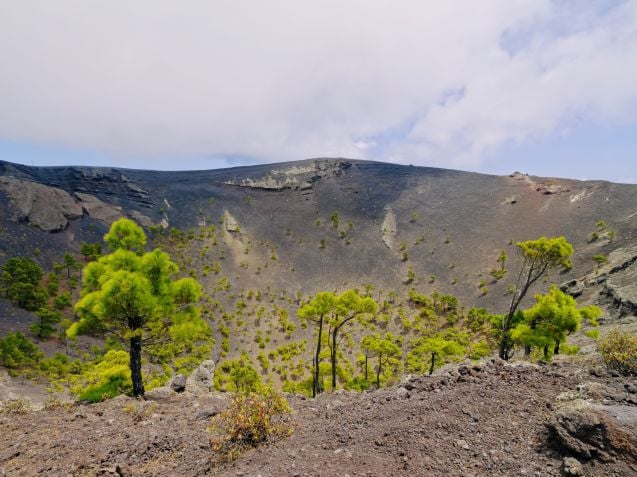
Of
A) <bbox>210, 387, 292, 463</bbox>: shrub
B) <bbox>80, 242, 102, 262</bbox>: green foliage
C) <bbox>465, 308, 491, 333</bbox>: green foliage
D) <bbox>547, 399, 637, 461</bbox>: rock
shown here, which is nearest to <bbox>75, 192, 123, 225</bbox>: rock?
<bbox>80, 242, 102, 262</bbox>: green foliage

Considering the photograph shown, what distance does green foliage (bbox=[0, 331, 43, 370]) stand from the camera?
1033 inches

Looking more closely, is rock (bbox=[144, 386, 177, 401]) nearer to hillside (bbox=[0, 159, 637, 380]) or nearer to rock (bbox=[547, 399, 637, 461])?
rock (bbox=[547, 399, 637, 461])

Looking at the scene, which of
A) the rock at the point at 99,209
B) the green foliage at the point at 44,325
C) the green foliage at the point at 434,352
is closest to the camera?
the green foliage at the point at 434,352

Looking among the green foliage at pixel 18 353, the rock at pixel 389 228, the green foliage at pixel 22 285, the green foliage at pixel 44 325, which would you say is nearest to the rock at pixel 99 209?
the green foliage at pixel 22 285

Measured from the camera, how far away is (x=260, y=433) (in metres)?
6.99

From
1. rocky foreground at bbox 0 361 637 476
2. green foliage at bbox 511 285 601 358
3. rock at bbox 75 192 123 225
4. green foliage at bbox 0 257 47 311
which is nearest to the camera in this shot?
rocky foreground at bbox 0 361 637 476

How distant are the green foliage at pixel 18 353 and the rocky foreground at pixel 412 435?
22829 mm

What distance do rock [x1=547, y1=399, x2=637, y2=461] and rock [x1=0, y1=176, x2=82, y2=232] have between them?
203 feet

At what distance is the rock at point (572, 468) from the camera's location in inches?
191

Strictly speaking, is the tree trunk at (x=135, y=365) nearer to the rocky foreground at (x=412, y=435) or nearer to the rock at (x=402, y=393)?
the rocky foreground at (x=412, y=435)

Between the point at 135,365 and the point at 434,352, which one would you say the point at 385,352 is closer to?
the point at 434,352

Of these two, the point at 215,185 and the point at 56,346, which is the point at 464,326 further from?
the point at 215,185

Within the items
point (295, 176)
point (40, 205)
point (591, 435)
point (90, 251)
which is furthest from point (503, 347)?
point (295, 176)

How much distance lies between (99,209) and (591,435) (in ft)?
228
